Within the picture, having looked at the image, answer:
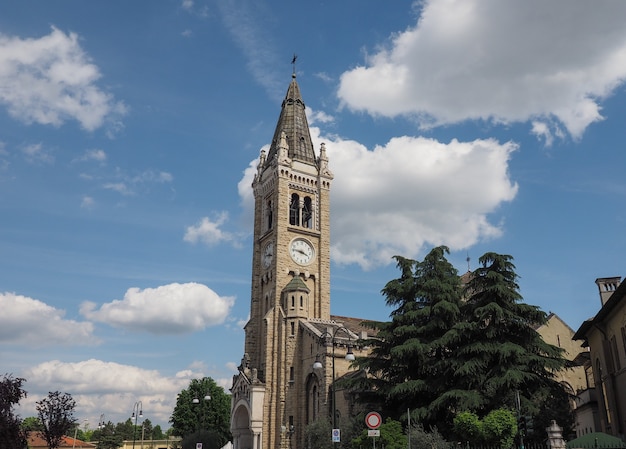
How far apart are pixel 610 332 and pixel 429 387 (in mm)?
9647

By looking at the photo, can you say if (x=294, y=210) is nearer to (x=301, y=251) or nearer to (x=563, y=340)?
(x=301, y=251)

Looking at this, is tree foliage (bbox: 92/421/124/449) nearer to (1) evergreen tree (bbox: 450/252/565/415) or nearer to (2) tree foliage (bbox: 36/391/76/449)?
(2) tree foliage (bbox: 36/391/76/449)

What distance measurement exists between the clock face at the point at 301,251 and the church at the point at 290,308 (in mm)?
102

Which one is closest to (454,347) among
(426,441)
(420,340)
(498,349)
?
(420,340)

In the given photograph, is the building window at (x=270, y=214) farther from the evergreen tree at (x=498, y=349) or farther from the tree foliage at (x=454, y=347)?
the evergreen tree at (x=498, y=349)

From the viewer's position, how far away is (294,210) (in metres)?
57.6

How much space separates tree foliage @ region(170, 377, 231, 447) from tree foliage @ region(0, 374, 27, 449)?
43643 mm

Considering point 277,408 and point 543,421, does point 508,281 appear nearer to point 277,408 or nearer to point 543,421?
point 543,421

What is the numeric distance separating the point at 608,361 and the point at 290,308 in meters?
28.4

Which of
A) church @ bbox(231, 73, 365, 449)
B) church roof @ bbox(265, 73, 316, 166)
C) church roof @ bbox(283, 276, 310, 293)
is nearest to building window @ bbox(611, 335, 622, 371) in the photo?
church @ bbox(231, 73, 365, 449)

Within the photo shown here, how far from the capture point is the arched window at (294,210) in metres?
57.2

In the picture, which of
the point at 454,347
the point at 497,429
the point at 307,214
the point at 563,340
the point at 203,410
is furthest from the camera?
the point at 203,410

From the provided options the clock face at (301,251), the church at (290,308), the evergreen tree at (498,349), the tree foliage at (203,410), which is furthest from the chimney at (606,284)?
the tree foliage at (203,410)

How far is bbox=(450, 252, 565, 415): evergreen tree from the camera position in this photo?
28.0 metres
